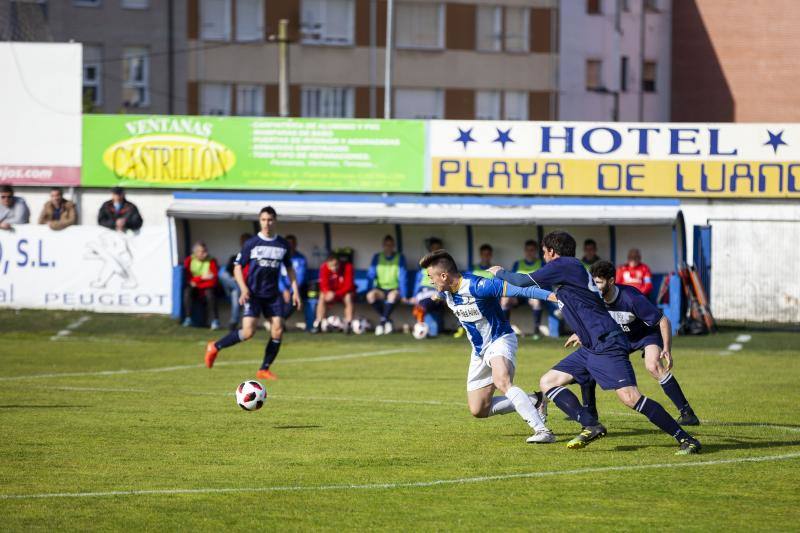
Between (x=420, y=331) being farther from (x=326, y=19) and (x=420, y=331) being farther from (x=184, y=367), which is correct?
(x=326, y=19)

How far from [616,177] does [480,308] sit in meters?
15.0

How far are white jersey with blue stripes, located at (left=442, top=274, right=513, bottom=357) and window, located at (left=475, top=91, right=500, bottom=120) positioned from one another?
4340cm

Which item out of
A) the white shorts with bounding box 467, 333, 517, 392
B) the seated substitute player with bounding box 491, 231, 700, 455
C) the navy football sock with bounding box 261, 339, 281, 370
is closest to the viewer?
the seated substitute player with bounding box 491, 231, 700, 455

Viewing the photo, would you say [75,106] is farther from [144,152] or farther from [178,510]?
[178,510]

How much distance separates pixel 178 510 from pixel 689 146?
18.5 meters

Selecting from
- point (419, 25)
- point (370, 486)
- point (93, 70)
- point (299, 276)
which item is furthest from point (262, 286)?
point (419, 25)

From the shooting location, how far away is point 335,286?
23297 millimetres

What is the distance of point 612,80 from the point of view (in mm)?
54562

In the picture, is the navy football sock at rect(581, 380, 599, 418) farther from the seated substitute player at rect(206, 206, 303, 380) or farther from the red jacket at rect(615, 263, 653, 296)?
the red jacket at rect(615, 263, 653, 296)

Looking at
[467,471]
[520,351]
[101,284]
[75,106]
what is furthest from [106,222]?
[467,471]

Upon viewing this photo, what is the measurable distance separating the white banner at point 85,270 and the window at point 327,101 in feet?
95.0

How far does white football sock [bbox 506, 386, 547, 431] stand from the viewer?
10.1 meters

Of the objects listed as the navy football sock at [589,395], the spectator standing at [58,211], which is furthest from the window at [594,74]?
the navy football sock at [589,395]

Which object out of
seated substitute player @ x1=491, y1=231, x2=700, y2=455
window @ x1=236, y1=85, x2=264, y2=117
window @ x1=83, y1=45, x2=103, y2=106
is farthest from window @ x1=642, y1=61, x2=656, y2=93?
seated substitute player @ x1=491, y1=231, x2=700, y2=455
